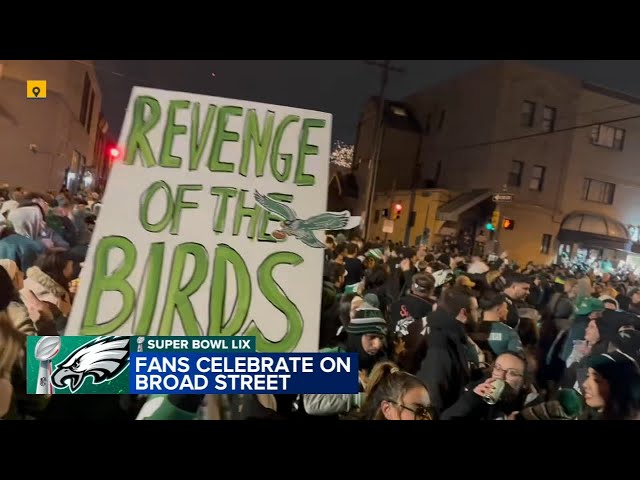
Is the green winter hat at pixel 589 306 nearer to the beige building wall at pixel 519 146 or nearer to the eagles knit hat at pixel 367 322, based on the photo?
the beige building wall at pixel 519 146

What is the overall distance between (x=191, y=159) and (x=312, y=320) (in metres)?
1.05

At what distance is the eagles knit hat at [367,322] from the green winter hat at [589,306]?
118 centimetres

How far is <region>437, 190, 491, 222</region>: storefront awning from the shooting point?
2865 mm

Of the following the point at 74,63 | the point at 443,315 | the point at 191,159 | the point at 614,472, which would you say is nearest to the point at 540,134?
the point at 443,315

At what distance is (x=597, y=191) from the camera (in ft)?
9.75

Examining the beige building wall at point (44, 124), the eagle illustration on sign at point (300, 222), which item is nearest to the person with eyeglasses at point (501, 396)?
the eagle illustration on sign at point (300, 222)

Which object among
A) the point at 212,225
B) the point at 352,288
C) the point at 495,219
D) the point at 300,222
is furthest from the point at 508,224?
the point at 212,225

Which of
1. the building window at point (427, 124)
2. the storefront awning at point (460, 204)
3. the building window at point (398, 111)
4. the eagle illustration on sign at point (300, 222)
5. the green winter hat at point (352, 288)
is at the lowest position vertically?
the green winter hat at point (352, 288)

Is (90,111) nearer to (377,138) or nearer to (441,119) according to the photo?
(377,138)

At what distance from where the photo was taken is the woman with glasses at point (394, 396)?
2.75 metres

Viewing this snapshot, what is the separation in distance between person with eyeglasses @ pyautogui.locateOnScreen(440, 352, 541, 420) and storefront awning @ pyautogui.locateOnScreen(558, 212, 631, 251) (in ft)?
2.48

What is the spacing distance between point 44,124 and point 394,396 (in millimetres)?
2317

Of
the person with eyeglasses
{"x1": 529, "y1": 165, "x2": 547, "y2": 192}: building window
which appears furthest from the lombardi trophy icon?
{"x1": 529, "y1": 165, "x2": 547, "y2": 192}: building window

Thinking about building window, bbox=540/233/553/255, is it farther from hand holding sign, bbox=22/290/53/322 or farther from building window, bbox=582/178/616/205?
hand holding sign, bbox=22/290/53/322
